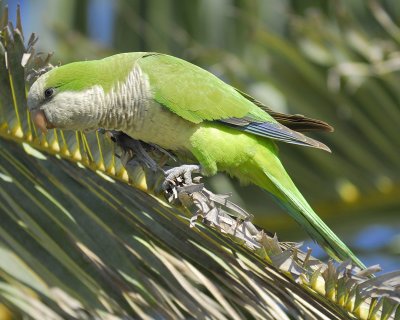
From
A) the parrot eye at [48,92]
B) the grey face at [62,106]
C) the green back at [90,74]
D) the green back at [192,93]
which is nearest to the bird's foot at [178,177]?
the green back at [192,93]

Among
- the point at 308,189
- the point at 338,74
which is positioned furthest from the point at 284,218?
the point at 338,74

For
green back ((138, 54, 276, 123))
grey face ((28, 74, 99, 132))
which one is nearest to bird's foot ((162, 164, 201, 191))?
green back ((138, 54, 276, 123))

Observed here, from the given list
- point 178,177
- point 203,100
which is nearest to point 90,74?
point 203,100

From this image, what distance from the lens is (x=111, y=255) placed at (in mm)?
2805

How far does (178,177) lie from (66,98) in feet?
2.57

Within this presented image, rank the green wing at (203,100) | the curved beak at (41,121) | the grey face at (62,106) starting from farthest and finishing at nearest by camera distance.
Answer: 1. the green wing at (203,100)
2. the grey face at (62,106)
3. the curved beak at (41,121)

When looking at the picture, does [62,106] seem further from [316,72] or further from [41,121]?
[316,72]

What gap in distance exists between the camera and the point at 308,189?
18.9ft

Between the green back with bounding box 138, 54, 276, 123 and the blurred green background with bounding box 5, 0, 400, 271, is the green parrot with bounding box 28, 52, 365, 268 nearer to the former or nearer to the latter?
the green back with bounding box 138, 54, 276, 123

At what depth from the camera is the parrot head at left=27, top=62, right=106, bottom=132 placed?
3660mm

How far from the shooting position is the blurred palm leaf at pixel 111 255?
2.59 meters

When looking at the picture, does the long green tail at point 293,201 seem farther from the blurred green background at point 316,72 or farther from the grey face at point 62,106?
the blurred green background at point 316,72

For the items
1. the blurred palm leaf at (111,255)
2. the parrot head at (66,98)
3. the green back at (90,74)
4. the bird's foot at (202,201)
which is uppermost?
the green back at (90,74)

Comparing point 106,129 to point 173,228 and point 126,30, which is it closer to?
point 173,228
